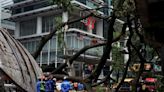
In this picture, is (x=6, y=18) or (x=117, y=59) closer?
(x=117, y=59)

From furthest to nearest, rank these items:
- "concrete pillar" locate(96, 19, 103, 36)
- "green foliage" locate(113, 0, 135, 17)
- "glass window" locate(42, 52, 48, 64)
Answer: "concrete pillar" locate(96, 19, 103, 36)
"glass window" locate(42, 52, 48, 64)
"green foliage" locate(113, 0, 135, 17)

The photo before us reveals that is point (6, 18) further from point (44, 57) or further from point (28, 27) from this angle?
point (44, 57)

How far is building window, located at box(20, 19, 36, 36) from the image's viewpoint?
2134 inches

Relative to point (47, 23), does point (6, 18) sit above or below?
above

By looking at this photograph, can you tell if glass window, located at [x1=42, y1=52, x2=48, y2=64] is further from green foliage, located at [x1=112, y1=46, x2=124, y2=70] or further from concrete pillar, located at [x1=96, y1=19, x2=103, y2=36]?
green foliage, located at [x1=112, y1=46, x2=124, y2=70]

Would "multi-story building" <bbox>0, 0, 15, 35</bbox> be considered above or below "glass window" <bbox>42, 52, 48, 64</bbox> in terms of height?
above

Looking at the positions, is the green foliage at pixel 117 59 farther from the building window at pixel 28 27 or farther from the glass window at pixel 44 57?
the building window at pixel 28 27

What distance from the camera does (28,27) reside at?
180 feet

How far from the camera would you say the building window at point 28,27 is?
54.2m

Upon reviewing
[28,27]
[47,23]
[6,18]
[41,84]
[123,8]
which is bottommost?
[41,84]

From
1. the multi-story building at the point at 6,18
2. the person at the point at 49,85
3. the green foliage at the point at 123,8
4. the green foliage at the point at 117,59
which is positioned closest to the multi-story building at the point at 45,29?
the multi-story building at the point at 6,18

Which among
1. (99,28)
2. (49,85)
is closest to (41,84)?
(49,85)

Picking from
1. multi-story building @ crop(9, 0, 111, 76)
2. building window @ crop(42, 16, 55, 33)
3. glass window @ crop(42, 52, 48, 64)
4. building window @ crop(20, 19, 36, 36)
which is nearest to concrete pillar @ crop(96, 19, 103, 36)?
multi-story building @ crop(9, 0, 111, 76)

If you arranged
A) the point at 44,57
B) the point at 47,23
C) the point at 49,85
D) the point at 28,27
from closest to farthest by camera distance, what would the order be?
the point at 49,85, the point at 44,57, the point at 47,23, the point at 28,27
